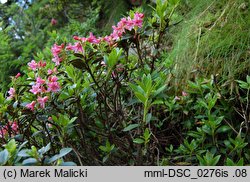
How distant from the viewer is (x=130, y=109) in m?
1.31

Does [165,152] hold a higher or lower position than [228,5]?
lower

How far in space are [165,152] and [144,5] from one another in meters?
2.35

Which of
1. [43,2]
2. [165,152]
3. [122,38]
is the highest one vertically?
[43,2]

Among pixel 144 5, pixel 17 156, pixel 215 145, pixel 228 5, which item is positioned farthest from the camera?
pixel 144 5

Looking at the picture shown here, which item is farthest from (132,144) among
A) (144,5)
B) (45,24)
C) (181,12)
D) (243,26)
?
(45,24)

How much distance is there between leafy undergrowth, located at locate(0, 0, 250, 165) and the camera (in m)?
1.01

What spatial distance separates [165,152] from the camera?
1.20m

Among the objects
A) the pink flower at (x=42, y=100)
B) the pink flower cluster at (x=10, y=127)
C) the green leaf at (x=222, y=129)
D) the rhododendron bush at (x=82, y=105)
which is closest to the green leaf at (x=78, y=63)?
the rhododendron bush at (x=82, y=105)

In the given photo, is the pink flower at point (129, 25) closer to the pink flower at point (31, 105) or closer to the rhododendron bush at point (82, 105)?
the rhododendron bush at point (82, 105)

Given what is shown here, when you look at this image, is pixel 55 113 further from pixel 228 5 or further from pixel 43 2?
pixel 43 2

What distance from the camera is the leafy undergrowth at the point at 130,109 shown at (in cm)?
101

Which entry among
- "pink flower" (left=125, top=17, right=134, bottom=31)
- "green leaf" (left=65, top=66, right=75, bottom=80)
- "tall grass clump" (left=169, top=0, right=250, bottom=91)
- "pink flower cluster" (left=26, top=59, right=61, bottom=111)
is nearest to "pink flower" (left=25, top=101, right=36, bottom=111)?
"pink flower cluster" (left=26, top=59, right=61, bottom=111)

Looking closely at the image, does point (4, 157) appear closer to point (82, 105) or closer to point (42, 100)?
point (42, 100)

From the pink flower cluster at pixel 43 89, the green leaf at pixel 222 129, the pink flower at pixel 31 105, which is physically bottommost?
the green leaf at pixel 222 129
